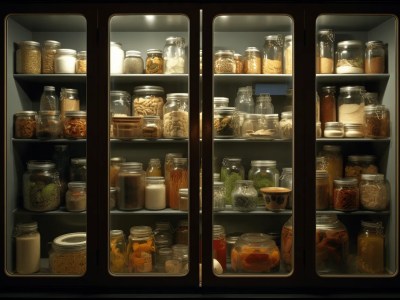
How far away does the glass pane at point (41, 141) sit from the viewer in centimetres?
200

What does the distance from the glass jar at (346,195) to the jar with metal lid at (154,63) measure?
3.64 feet

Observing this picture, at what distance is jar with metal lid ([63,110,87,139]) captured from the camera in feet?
6.70

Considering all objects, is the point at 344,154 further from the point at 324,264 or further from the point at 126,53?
the point at 126,53

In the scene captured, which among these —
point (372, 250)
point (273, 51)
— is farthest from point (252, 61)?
point (372, 250)

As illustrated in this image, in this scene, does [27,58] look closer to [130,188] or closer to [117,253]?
[130,188]

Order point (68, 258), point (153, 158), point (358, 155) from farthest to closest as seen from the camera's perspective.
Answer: point (153, 158) → point (358, 155) → point (68, 258)

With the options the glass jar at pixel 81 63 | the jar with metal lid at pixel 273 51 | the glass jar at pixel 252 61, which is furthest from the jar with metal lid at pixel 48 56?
the jar with metal lid at pixel 273 51

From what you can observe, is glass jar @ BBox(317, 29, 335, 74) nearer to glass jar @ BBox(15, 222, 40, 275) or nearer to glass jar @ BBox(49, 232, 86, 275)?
glass jar @ BBox(49, 232, 86, 275)

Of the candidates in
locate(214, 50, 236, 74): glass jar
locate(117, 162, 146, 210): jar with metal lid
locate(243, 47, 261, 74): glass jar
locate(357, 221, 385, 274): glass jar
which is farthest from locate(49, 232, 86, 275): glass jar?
locate(357, 221, 385, 274): glass jar

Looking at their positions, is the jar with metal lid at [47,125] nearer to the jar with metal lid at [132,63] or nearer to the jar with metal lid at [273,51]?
the jar with metal lid at [132,63]

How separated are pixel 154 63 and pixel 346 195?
Result: 47.7 inches

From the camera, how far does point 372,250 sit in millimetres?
2041
